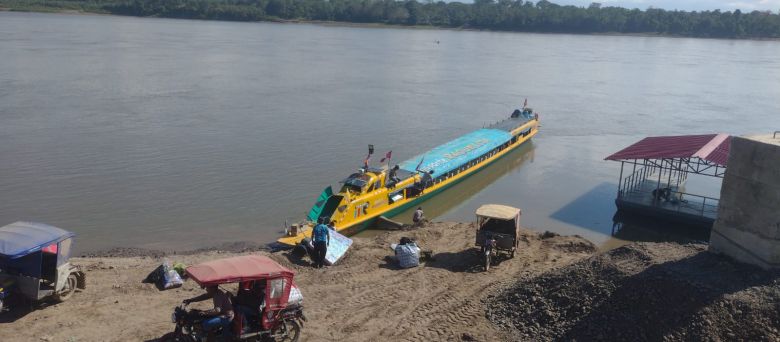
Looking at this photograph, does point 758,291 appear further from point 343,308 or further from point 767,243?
point 343,308

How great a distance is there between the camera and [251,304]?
10.9m

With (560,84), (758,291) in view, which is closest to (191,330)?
(758,291)

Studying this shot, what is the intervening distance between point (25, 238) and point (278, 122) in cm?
2593

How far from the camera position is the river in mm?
23594

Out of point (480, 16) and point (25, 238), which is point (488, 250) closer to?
point (25, 238)

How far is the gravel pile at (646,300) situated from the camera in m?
11.3

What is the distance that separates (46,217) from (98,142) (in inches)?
384

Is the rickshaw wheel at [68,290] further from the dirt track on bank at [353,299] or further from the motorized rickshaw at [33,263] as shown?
the dirt track on bank at [353,299]

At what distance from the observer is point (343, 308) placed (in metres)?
13.2

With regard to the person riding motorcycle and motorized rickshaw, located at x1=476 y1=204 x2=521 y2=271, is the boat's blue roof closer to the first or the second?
motorized rickshaw, located at x1=476 y1=204 x2=521 y2=271

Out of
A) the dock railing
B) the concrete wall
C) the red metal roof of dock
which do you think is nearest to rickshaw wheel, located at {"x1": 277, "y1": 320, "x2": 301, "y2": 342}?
the concrete wall

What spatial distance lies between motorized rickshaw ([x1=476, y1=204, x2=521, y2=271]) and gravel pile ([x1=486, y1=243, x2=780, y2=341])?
88.1 inches

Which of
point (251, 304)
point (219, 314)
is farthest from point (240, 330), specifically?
point (251, 304)

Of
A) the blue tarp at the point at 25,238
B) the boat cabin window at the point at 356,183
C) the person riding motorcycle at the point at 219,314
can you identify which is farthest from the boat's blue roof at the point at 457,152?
the person riding motorcycle at the point at 219,314
